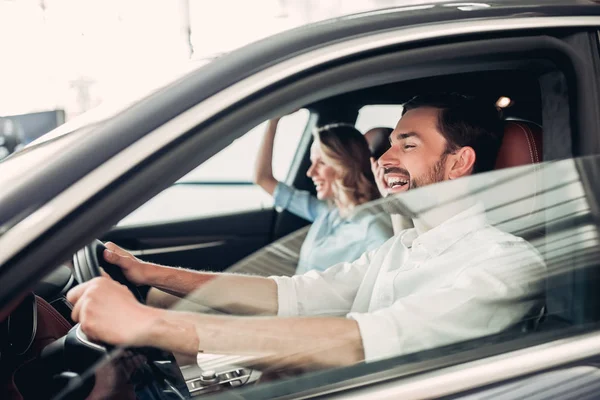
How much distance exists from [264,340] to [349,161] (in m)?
1.59

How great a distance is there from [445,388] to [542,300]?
354mm

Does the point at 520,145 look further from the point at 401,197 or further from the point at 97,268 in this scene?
the point at 97,268

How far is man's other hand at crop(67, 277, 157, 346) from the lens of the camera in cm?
110

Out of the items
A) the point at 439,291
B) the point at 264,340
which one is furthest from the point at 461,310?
the point at 264,340

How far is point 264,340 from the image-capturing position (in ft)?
3.92

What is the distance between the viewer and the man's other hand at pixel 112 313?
1.10 meters

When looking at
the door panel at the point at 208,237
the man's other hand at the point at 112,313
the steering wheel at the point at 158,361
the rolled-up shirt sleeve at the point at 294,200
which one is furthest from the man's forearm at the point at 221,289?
the rolled-up shirt sleeve at the point at 294,200

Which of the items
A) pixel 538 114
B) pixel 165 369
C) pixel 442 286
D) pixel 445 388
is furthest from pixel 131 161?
pixel 538 114

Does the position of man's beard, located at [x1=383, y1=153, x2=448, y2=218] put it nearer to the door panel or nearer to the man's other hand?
the man's other hand

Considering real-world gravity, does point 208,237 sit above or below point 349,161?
below

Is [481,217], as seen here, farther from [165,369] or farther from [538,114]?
[165,369]

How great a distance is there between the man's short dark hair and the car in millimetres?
46

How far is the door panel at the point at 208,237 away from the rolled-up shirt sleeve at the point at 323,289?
51.4 inches

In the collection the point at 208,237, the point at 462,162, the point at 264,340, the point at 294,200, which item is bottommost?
the point at 208,237
